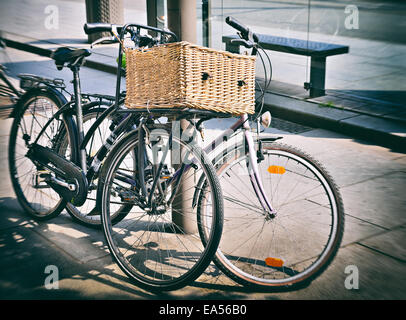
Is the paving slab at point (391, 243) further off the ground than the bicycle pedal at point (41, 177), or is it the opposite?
the bicycle pedal at point (41, 177)

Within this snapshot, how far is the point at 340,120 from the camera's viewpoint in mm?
6434

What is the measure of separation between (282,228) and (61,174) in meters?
1.71

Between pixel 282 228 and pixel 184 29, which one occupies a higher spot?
pixel 184 29

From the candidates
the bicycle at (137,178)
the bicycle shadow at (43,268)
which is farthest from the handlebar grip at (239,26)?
the bicycle shadow at (43,268)

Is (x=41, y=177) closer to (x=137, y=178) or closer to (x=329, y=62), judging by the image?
(x=137, y=178)

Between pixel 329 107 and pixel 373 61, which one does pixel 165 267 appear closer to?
pixel 329 107

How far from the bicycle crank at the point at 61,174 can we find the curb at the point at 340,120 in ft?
12.1

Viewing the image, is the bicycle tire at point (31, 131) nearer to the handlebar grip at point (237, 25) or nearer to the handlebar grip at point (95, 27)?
the handlebar grip at point (95, 27)

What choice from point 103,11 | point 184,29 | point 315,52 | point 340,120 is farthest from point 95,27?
point 103,11

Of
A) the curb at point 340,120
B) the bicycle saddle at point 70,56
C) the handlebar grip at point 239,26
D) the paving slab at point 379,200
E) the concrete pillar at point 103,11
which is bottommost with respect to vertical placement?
the paving slab at point 379,200

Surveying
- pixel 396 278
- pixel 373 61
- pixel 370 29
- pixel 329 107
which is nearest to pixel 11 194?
pixel 396 278

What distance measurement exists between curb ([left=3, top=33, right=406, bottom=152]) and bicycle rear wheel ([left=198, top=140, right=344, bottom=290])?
1522mm

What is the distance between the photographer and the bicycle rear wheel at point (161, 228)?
117 inches

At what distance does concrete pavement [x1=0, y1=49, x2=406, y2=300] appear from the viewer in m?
3.16
